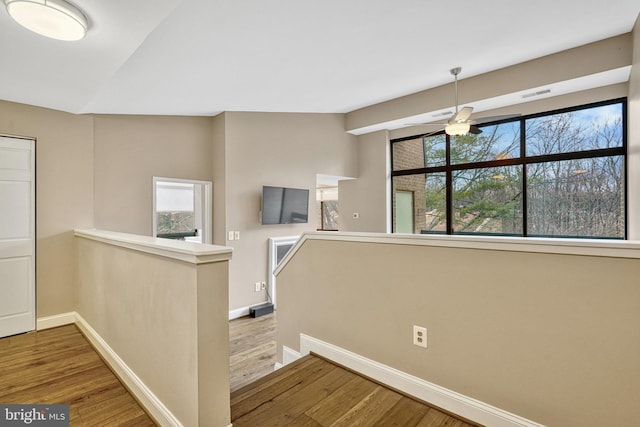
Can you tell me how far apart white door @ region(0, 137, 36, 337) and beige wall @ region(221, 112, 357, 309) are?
2036mm

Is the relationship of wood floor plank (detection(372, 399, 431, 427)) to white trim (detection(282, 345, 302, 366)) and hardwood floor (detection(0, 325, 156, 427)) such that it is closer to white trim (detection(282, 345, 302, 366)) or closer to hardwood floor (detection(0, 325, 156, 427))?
white trim (detection(282, 345, 302, 366))

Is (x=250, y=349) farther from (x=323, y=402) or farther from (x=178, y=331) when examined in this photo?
(x=178, y=331)

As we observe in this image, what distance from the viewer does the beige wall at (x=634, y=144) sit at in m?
2.98

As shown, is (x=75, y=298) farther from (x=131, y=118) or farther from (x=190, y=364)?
(x=190, y=364)

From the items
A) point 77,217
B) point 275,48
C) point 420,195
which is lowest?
point 77,217

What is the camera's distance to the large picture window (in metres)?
3.83

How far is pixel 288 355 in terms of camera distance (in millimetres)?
2836

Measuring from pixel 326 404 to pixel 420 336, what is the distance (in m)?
0.72

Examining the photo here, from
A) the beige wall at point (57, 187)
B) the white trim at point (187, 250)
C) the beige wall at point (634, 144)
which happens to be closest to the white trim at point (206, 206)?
the beige wall at point (57, 187)

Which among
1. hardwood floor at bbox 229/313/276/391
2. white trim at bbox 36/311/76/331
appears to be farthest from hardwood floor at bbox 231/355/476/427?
white trim at bbox 36/311/76/331

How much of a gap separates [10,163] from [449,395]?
4.35 meters

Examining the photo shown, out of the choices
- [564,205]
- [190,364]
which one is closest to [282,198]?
[190,364]

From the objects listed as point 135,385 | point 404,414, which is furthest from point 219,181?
point 404,414

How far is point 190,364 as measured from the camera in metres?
1.45
